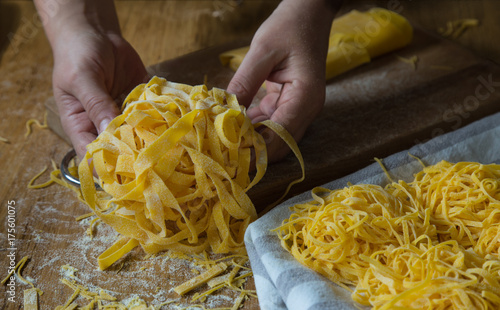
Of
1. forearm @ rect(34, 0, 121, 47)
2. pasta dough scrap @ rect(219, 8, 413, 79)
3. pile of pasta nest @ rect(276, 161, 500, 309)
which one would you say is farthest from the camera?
pasta dough scrap @ rect(219, 8, 413, 79)

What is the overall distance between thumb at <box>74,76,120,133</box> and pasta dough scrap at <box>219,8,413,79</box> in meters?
0.57

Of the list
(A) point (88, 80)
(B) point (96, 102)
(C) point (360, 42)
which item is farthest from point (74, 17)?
(C) point (360, 42)

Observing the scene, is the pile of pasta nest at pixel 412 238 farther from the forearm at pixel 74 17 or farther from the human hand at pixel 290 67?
the forearm at pixel 74 17

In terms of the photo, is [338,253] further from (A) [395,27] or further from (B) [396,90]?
(A) [395,27]

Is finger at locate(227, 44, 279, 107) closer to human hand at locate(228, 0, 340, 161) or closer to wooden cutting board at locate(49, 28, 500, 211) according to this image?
human hand at locate(228, 0, 340, 161)

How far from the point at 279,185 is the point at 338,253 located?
0.38 meters


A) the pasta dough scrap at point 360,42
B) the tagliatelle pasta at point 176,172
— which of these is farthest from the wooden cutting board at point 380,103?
the tagliatelle pasta at point 176,172

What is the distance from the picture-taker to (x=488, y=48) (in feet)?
7.23

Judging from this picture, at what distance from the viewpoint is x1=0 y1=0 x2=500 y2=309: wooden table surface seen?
4.30ft

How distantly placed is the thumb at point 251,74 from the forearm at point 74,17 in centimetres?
52

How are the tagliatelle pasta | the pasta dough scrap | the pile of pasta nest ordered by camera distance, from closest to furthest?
the pile of pasta nest → the tagliatelle pasta → the pasta dough scrap

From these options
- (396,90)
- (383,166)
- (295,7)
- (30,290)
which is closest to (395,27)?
(396,90)

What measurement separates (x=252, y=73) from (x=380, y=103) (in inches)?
19.0

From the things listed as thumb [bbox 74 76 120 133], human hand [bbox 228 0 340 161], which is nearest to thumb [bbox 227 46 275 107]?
human hand [bbox 228 0 340 161]
